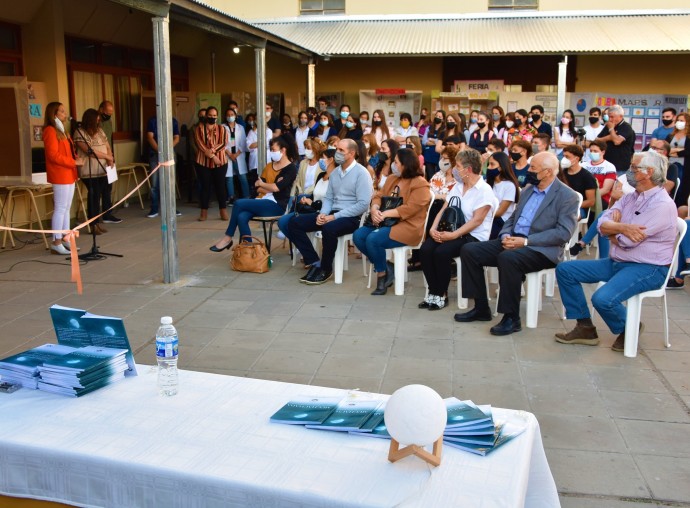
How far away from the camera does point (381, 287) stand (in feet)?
23.4

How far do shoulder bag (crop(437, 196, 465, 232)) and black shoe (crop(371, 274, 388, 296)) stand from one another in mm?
862

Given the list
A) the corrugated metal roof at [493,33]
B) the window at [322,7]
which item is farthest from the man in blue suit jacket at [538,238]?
the window at [322,7]

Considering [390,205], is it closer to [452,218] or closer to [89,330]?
[452,218]

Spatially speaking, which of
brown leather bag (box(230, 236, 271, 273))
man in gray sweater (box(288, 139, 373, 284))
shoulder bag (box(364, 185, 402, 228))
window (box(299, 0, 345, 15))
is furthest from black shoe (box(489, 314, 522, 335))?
window (box(299, 0, 345, 15))

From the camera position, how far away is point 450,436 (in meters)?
2.53

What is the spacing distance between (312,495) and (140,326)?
4.14 meters

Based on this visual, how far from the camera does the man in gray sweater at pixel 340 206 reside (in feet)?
24.3

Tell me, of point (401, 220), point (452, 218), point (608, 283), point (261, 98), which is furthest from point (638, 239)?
point (261, 98)

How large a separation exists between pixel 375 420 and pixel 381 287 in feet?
14.7

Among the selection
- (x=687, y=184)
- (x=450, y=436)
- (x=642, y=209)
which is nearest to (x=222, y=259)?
(x=642, y=209)

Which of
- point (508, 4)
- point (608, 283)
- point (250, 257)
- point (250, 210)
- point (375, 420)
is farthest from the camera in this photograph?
point (508, 4)

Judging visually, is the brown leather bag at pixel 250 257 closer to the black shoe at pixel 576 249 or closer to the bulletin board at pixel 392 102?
the black shoe at pixel 576 249

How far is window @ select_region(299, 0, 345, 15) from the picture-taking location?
18375 mm

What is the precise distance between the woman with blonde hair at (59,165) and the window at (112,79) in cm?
321
